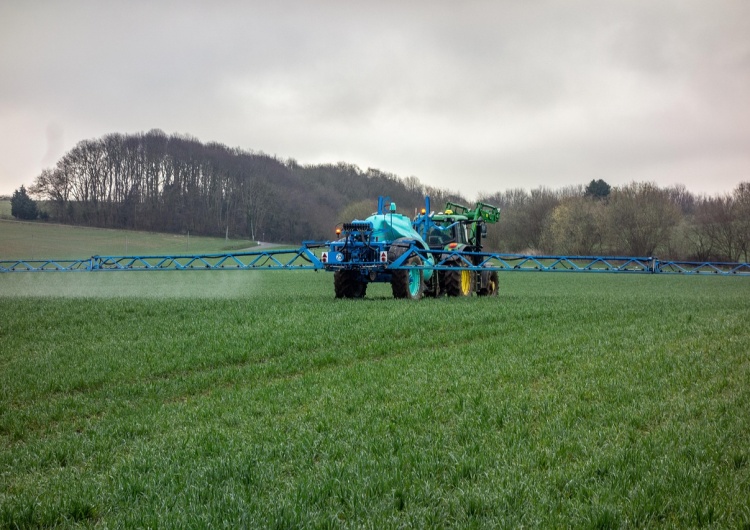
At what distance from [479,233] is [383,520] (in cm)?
1837

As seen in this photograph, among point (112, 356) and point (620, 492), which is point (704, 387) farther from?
point (112, 356)

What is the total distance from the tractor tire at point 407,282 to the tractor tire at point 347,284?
135 centimetres

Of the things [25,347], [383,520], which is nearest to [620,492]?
[383,520]

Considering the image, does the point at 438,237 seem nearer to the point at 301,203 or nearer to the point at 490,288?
the point at 490,288

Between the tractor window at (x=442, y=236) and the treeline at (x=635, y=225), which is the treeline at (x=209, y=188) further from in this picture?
the tractor window at (x=442, y=236)

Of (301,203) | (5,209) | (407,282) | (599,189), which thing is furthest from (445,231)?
(599,189)

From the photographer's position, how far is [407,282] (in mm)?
17453

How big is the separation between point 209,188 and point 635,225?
48623mm

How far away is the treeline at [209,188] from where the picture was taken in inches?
2549

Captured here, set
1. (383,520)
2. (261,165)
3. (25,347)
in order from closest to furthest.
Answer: (383,520), (25,347), (261,165)

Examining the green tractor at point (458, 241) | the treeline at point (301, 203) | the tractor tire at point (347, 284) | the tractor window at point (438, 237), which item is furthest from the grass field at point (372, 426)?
the treeline at point (301, 203)

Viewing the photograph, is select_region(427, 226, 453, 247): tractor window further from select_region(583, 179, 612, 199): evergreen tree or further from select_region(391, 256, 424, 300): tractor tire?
select_region(583, 179, 612, 199): evergreen tree

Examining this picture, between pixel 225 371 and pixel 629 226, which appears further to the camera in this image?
pixel 629 226

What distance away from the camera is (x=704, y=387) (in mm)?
6902
